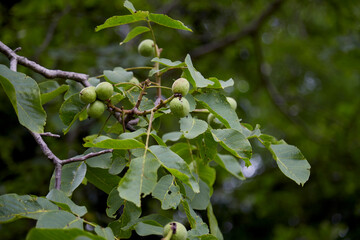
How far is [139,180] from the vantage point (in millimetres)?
1071

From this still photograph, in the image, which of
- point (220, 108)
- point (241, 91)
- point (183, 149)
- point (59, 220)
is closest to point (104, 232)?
point (59, 220)

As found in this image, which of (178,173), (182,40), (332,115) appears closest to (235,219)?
(332,115)

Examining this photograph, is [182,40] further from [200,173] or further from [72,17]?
[200,173]

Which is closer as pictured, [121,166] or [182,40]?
[121,166]

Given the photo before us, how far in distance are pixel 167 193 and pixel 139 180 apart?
7.6 inches

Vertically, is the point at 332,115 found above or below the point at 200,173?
below

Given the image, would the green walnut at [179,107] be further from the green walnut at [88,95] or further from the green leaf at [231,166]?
the green leaf at [231,166]

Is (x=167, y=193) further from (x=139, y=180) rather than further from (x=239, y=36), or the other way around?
(x=239, y=36)

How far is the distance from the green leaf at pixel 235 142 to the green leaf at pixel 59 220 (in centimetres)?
53

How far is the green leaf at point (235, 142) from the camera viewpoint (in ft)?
4.30

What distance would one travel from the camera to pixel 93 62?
3.73 metres

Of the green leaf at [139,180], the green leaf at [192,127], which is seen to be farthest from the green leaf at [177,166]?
the green leaf at [192,127]

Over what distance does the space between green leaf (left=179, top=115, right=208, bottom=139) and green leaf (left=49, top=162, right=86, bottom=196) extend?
15.6 inches

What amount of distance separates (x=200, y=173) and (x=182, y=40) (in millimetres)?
3333
